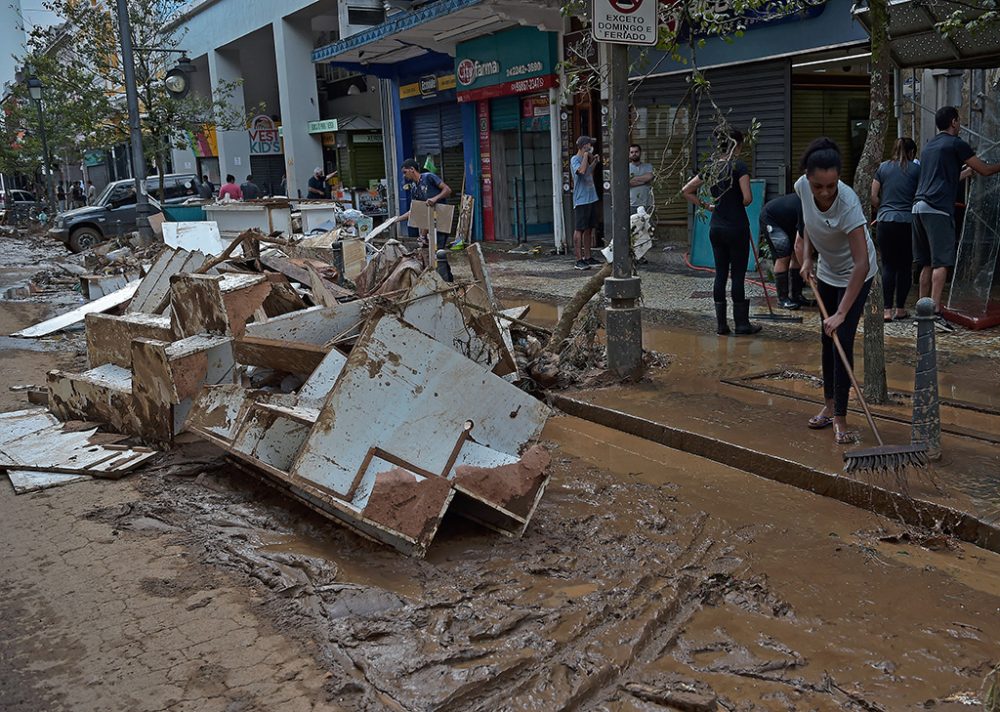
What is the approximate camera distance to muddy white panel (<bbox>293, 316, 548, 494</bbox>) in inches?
178

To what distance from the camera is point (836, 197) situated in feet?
17.5

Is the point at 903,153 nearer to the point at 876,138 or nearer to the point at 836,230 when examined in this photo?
the point at 876,138

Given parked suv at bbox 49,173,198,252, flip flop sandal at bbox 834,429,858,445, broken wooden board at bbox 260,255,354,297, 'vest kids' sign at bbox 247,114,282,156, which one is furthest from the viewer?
'vest kids' sign at bbox 247,114,282,156

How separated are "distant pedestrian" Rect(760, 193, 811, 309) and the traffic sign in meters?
3.43

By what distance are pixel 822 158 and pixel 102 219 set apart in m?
22.4

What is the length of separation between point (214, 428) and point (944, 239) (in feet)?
22.2

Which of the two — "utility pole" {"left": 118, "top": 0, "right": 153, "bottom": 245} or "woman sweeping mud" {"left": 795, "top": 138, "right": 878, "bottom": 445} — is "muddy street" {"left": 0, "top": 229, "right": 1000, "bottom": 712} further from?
"utility pole" {"left": 118, "top": 0, "right": 153, "bottom": 245}

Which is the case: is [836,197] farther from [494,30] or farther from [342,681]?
[494,30]

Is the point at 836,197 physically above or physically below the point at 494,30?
below

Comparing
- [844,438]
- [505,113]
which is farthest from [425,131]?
[844,438]

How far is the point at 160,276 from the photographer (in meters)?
8.82

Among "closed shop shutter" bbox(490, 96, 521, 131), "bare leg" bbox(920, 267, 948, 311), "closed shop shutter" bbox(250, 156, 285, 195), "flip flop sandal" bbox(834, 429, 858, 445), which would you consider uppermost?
"closed shop shutter" bbox(490, 96, 521, 131)

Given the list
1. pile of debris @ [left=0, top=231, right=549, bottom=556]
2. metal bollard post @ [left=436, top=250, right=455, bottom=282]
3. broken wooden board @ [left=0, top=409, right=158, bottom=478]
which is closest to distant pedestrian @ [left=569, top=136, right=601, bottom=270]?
metal bollard post @ [left=436, top=250, right=455, bottom=282]

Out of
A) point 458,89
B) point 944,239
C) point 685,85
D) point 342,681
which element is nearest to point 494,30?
point 458,89
